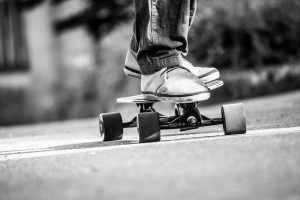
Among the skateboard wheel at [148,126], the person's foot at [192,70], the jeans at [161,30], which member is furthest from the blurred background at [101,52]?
the skateboard wheel at [148,126]

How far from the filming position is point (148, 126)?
268cm

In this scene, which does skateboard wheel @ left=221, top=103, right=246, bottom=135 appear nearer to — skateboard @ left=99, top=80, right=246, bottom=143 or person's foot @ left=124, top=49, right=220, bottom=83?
skateboard @ left=99, top=80, right=246, bottom=143

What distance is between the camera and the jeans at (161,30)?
2.85 meters

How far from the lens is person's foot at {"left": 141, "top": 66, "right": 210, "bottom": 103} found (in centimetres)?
274

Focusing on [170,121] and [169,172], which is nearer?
A: [169,172]

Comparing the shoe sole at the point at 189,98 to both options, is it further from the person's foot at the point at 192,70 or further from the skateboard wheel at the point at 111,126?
the skateboard wheel at the point at 111,126

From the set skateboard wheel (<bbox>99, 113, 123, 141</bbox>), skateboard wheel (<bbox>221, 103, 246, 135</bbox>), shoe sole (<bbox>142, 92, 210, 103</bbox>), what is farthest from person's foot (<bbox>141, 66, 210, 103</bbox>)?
skateboard wheel (<bbox>99, 113, 123, 141</bbox>)

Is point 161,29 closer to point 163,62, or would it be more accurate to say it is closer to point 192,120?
point 163,62

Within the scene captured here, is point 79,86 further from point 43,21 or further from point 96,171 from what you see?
Answer: point 96,171

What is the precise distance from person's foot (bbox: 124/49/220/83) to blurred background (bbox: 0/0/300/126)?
5345 mm

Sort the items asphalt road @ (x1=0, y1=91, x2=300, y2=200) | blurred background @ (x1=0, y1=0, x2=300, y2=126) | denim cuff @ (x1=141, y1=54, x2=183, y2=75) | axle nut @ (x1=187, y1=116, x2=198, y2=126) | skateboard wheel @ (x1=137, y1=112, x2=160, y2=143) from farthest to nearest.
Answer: blurred background @ (x1=0, y1=0, x2=300, y2=126)
denim cuff @ (x1=141, y1=54, x2=183, y2=75)
axle nut @ (x1=187, y1=116, x2=198, y2=126)
skateboard wheel @ (x1=137, y1=112, x2=160, y2=143)
asphalt road @ (x1=0, y1=91, x2=300, y2=200)

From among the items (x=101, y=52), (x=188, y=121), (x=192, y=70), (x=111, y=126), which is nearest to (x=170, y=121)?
(x=188, y=121)

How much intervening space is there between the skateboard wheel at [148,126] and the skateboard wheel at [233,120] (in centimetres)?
33

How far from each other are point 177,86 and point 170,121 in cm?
17
